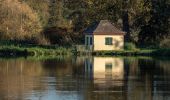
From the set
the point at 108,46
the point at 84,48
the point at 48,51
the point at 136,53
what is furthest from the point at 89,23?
the point at 48,51

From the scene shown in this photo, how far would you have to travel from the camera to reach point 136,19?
73125mm

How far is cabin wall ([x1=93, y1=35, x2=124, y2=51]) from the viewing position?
66.9 metres

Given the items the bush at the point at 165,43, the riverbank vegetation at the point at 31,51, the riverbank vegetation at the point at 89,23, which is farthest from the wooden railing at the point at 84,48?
the bush at the point at 165,43

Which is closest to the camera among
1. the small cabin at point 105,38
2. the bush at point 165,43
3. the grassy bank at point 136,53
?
the grassy bank at point 136,53

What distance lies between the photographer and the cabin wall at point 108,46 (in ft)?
219

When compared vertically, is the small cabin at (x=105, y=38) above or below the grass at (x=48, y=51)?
above

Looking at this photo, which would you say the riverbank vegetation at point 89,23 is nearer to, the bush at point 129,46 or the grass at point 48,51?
the bush at point 129,46

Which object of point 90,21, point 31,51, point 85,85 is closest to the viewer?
point 85,85

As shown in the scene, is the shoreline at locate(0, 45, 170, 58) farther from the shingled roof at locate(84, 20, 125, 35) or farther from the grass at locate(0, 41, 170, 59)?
the shingled roof at locate(84, 20, 125, 35)

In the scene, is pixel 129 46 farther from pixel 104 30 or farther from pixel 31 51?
pixel 31 51

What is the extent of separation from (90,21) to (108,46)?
330 inches

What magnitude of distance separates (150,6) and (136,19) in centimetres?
227

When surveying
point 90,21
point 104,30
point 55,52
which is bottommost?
point 55,52

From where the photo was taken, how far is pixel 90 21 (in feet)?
245
